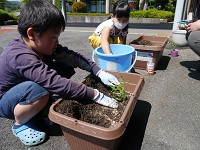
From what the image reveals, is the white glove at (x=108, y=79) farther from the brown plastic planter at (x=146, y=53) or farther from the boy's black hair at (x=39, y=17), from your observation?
the brown plastic planter at (x=146, y=53)

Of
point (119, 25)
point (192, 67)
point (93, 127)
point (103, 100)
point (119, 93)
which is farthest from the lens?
point (192, 67)

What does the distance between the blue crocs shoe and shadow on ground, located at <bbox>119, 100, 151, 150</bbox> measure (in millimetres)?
514

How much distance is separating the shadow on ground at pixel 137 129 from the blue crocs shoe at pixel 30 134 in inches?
20.2

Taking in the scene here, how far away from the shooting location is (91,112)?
1166mm

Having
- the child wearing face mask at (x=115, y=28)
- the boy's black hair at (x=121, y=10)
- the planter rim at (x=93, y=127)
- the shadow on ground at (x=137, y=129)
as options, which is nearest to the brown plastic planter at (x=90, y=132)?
the planter rim at (x=93, y=127)

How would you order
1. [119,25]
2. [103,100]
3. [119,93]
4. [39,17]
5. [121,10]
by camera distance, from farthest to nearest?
[119,25] < [121,10] < [119,93] < [103,100] < [39,17]

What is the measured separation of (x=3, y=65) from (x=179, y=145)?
117cm

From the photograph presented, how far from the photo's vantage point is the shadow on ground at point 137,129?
3.92 ft

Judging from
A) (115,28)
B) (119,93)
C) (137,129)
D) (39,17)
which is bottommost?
(137,129)

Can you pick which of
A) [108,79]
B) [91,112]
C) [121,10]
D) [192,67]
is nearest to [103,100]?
[91,112]

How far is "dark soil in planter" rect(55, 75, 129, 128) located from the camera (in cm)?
106

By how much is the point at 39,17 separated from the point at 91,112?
62 centimetres

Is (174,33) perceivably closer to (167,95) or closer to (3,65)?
(167,95)

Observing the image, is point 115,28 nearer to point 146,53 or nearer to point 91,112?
point 146,53
